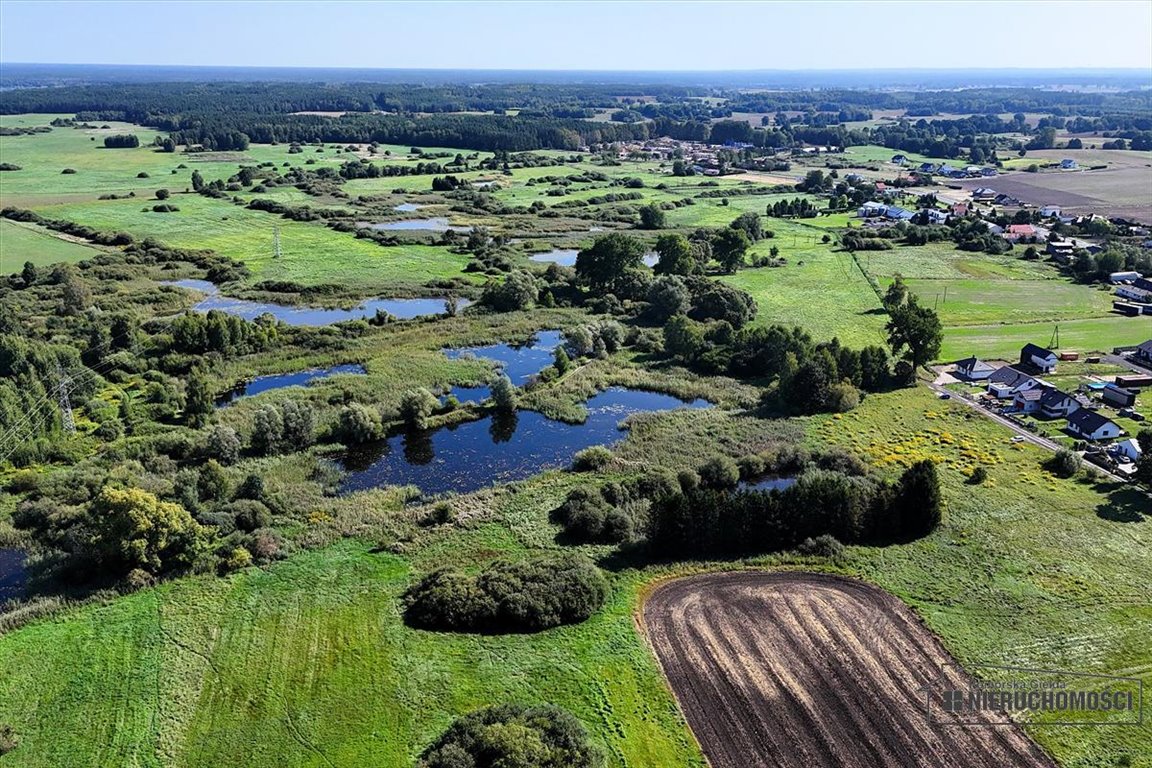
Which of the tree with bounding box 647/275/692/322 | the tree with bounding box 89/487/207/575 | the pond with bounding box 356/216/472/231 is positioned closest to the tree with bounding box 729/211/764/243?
the tree with bounding box 647/275/692/322

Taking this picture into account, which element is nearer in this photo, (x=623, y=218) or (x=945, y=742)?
(x=945, y=742)

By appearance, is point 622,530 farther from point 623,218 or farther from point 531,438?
point 623,218

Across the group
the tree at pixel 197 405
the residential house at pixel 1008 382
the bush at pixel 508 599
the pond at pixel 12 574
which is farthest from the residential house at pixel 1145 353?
the pond at pixel 12 574

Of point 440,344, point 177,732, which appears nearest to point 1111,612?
point 177,732

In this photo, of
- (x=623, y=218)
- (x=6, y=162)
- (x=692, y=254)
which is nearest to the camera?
(x=692, y=254)

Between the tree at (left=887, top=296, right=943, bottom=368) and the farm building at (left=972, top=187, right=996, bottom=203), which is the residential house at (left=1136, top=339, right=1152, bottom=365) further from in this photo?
the farm building at (left=972, top=187, right=996, bottom=203)

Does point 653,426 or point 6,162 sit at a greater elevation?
point 6,162

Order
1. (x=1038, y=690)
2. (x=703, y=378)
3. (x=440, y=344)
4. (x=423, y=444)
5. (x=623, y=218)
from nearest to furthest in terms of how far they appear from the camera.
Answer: (x=1038, y=690) → (x=423, y=444) → (x=703, y=378) → (x=440, y=344) → (x=623, y=218)

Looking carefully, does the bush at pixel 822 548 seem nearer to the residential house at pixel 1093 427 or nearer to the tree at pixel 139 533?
the residential house at pixel 1093 427
